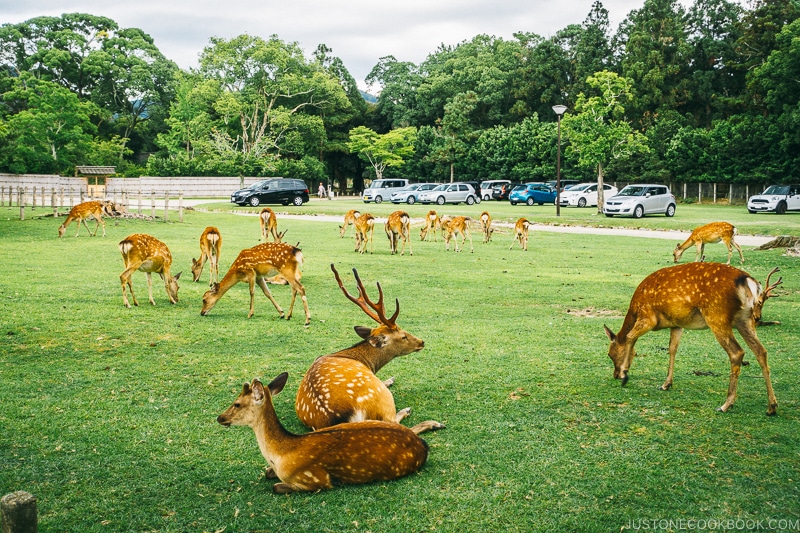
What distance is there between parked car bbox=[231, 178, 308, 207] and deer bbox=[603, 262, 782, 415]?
123 ft

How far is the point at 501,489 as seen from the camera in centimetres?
403

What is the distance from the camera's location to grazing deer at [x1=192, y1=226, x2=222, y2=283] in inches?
456

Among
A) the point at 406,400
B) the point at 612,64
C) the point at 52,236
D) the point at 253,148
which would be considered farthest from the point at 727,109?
the point at 406,400

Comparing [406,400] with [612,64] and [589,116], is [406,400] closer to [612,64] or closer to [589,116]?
[589,116]

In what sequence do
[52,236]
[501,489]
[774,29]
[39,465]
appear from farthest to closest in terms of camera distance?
1. [774,29]
2. [52,236]
3. [39,465]
4. [501,489]

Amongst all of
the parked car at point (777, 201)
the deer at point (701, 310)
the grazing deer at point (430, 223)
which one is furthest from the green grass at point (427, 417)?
the parked car at point (777, 201)

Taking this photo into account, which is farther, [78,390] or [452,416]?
[78,390]

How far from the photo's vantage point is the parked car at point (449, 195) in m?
46.2

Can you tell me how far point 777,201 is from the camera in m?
35.3

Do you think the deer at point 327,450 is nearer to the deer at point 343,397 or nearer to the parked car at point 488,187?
the deer at point 343,397

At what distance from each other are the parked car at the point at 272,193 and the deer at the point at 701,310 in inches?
1478

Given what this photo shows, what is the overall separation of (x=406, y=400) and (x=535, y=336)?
274 cm

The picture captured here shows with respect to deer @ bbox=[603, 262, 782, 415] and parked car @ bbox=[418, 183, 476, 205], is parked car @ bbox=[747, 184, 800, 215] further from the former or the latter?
deer @ bbox=[603, 262, 782, 415]

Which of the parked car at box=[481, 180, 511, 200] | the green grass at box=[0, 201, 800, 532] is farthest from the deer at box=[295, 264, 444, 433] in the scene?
the parked car at box=[481, 180, 511, 200]
